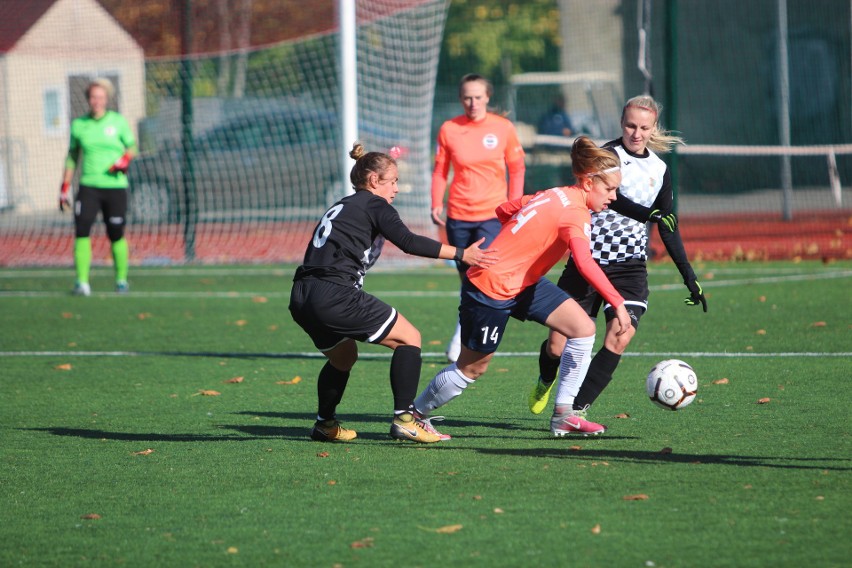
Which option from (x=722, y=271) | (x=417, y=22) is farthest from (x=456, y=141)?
(x=417, y=22)

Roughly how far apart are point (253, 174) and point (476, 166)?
11062mm

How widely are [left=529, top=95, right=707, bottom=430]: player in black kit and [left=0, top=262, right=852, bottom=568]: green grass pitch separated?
0.41 meters

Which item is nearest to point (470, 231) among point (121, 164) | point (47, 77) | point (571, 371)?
point (571, 371)

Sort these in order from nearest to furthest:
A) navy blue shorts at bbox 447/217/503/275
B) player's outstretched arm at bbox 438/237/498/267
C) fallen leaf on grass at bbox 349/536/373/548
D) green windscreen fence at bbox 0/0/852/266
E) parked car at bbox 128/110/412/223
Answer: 1. fallen leaf on grass at bbox 349/536/373/548
2. player's outstretched arm at bbox 438/237/498/267
3. navy blue shorts at bbox 447/217/503/275
4. green windscreen fence at bbox 0/0/852/266
5. parked car at bbox 128/110/412/223

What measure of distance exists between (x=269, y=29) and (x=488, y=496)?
1350 inches

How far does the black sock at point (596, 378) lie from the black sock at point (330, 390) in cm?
122

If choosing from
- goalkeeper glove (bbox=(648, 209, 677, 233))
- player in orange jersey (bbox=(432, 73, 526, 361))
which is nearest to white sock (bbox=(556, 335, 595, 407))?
goalkeeper glove (bbox=(648, 209, 677, 233))

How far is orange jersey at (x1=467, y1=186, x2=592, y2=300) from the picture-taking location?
559cm

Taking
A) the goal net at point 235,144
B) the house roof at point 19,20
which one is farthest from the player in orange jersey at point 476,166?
the house roof at point 19,20

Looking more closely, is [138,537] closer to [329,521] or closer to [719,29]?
[329,521]

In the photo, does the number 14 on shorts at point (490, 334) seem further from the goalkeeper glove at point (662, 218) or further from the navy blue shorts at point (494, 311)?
the goalkeeper glove at point (662, 218)

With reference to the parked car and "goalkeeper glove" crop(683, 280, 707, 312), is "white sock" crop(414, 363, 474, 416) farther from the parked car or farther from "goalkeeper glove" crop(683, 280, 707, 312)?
the parked car

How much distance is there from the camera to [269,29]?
37375mm

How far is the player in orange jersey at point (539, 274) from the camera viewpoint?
5555mm
